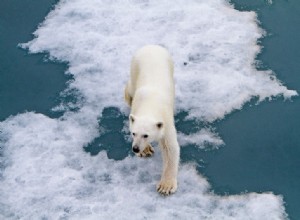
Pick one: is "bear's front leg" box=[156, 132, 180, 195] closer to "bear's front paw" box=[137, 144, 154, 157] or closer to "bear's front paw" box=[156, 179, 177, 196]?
"bear's front paw" box=[156, 179, 177, 196]

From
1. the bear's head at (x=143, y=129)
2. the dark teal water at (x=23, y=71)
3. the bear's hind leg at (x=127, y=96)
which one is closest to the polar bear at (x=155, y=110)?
the bear's head at (x=143, y=129)

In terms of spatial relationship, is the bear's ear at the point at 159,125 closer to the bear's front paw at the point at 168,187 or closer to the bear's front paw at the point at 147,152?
the bear's front paw at the point at 168,187

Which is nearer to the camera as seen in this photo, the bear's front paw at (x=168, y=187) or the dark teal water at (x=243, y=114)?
the bear's front paw at (x=168, y=187)

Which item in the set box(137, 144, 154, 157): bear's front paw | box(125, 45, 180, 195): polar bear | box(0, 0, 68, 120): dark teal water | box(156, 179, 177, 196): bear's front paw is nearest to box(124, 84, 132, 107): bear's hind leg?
box(125, 45, 180, 195): polar bear

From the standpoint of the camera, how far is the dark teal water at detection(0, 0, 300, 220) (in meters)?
5.34

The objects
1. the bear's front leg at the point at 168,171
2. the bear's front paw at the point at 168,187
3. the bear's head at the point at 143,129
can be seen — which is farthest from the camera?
the bear's front paw at the point at 168,187

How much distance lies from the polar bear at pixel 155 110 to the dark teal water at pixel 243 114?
0.45 meters

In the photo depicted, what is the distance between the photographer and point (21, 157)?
5.68 meters

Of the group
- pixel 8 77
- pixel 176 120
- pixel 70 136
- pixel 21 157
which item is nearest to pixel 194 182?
pixel 176 120

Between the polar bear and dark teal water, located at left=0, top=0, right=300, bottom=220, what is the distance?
0.45 m

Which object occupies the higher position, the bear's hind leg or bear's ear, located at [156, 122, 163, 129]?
bear's ear, located at [156, 122, 163, 129]

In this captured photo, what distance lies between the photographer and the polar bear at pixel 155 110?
4668 mm

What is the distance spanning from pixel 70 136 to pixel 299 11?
3955 millimetres

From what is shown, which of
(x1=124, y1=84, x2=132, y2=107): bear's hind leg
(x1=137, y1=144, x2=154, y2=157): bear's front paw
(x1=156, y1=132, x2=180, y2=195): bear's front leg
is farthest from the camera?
(x1=124, y1=84, x2=132, y2=107): bear's hind leg
